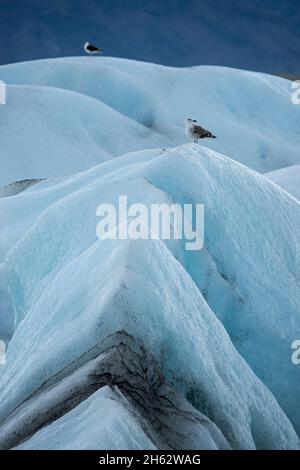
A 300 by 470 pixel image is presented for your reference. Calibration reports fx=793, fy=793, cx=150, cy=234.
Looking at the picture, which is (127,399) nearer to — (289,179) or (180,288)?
(180,288)

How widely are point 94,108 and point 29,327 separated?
33.4 feet

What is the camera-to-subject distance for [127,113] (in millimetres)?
16625

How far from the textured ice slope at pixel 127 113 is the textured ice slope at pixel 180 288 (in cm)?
593

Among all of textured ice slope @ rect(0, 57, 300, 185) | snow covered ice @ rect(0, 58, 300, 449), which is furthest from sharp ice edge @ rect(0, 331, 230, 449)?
textured ice slope @ rect(0, 57, 300, 185)

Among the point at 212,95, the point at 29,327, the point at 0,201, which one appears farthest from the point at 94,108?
the point at 29,327

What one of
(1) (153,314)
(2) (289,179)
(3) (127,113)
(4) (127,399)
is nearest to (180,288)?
(1) (153,314)

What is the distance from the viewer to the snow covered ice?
353 centimetres

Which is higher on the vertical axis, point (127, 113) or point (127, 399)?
point (127, 113)

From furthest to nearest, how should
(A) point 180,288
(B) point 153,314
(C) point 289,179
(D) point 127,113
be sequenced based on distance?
(D) point 127,113, (C) point 289,179, (A) point 180,288, (B) point 153,314

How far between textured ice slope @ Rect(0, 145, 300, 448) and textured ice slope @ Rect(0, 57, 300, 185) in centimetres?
593

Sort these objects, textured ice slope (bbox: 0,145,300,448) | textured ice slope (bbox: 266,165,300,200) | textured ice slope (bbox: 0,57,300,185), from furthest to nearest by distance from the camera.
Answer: textured ice slope (bbox: 0,57,300,185) < textured ice slope (bbox: 266,165,300,200) < textured ice slope (bbox: 0,145,300,448)

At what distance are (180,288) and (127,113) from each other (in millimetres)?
12659

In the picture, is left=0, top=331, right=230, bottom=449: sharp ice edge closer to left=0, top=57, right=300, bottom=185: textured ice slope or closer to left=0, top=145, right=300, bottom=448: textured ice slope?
left=0, top=145, right=300, bottom=448: textured ice slope
